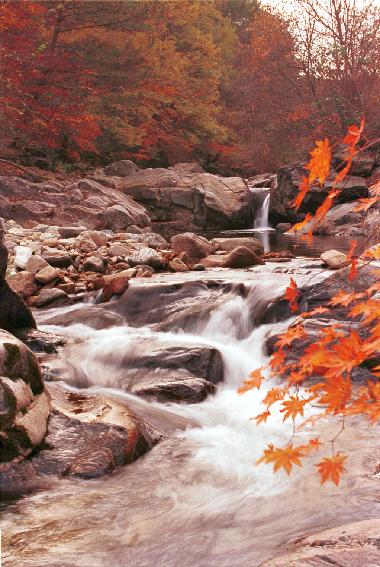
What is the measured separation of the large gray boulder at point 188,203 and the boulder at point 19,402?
48.6 feet

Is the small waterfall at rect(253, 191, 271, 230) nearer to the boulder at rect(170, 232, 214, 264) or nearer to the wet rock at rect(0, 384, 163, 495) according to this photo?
the boulder at rect(170, 232, 214, 264)

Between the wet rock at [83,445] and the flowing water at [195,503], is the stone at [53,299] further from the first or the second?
the wet rock at [83,445]

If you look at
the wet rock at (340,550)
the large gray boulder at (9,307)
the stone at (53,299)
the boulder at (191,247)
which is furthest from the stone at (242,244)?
the wet rock at (340,550)

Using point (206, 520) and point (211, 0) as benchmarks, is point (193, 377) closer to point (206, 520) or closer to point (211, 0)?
point (206, 520)

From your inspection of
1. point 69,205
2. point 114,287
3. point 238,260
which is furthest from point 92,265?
point 69,205

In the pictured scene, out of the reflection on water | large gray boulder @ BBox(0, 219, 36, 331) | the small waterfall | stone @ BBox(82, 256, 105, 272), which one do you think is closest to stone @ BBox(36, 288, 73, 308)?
stone @ BBox(82, 256, 105, 272)

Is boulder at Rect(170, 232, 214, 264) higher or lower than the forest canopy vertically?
lower

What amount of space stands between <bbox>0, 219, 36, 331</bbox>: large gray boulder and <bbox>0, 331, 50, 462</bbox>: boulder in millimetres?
2124

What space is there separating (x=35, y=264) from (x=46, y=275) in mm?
337

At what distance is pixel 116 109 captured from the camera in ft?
68.4

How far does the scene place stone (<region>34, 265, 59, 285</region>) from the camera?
840cm

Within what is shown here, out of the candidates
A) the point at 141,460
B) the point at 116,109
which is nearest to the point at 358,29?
the point at 116,109

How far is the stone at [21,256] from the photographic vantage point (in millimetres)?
8646

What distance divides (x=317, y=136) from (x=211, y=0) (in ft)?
41.7
